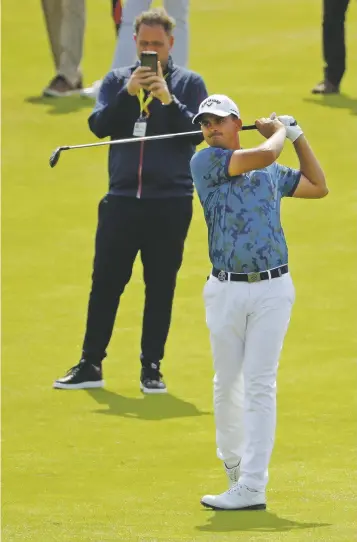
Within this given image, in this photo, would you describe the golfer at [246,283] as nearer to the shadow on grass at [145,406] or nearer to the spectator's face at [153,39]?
the shadow on grass at [145,406]

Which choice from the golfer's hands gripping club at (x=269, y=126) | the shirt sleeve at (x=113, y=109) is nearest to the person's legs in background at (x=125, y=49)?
the shirt sleeve at (x=113, y=109)

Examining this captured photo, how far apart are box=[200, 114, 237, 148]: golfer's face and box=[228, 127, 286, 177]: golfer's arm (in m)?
0.20

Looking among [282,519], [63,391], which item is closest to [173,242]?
[63,391]

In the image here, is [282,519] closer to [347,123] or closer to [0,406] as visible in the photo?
[0,406]

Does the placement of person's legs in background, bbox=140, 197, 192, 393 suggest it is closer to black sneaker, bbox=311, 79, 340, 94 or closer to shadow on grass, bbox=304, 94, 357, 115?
shadow on grass, bbox=304, 94, 357, 115

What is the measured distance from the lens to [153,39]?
894 cm

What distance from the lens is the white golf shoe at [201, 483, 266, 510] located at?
6.91 m

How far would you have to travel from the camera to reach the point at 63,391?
30.2 feet

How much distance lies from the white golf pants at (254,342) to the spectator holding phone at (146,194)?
82.3 inches

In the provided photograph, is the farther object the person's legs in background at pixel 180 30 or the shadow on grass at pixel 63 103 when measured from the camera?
the shadow on grass at pixel 63 103

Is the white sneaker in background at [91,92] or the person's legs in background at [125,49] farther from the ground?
the person's legs in background at [125,49]

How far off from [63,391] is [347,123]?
556 cm

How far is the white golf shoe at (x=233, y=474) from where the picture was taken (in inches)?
283

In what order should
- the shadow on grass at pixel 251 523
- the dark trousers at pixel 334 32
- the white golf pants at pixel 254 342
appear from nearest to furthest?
the shadow on grass at pixel 251 523 → the white golf pants at pixel 254 342 → the dark trousers at pixel 334 32
